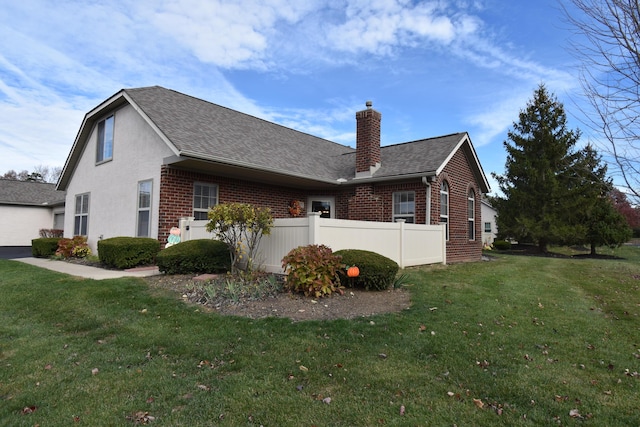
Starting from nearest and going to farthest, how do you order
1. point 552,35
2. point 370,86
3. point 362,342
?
point 362,342, point 552,35, point 370,86

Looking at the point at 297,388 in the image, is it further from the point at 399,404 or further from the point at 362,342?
the point at 362,342

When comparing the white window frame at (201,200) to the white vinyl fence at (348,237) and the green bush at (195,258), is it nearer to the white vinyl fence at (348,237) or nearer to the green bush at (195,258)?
the white vinyl fence at (348,237)

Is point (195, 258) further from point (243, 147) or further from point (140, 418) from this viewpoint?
point (140, 418)

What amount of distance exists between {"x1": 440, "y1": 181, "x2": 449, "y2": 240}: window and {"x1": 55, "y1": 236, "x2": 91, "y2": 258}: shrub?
1288 centimetres

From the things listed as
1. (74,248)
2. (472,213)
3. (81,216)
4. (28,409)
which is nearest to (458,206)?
(472,213)

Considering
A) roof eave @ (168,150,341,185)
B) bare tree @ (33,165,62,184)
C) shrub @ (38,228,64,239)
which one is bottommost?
shrub @ (38,228,64,239)

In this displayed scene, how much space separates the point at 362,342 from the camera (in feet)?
14.2

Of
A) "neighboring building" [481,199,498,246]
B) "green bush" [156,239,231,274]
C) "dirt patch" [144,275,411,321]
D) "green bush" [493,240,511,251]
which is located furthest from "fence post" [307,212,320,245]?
"neighboring building" [481,199,498,246]

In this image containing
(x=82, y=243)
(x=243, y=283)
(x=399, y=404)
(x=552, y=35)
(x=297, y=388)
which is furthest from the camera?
(x=82, y=243)

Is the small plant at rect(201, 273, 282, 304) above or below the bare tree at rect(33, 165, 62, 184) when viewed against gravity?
below

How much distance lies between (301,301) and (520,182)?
21045mm

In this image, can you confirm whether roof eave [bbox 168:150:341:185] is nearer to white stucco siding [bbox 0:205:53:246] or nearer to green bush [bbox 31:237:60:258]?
green bush [bbox 31:237:60:258]

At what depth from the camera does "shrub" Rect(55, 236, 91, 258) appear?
42.7ft

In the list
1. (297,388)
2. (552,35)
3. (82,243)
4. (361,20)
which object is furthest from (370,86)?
(297,388)
